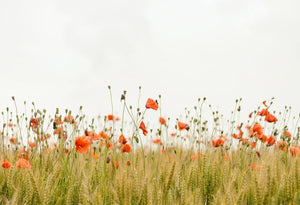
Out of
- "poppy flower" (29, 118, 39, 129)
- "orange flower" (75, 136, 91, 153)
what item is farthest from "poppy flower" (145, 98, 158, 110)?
"poppy flower" (29, 118, 39, 129)

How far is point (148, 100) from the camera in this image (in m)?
2.57

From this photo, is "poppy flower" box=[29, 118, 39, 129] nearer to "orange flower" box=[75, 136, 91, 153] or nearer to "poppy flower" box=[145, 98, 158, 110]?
"orange flower" box=[75, 136, 91, 153]

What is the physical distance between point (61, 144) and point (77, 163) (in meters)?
0.24

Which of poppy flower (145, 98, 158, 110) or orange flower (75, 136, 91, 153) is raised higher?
poppy flower (145, 98, 158, 110)

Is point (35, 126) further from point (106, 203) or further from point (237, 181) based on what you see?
point (237, 181)

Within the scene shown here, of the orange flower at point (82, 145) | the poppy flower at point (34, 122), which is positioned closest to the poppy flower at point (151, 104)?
the orange flower at point (82, 145)

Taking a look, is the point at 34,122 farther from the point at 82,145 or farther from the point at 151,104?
the point at 151,104

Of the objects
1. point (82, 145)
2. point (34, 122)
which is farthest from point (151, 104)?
point (34, 122)

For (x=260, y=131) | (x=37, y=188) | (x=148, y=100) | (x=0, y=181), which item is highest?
(x=148, y=100)

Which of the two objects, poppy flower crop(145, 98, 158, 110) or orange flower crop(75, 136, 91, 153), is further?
poppy flower crop(145, 98, 158, 110)

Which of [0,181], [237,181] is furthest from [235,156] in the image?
[0,181]

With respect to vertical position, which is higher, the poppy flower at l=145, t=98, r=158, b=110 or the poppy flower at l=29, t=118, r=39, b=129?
the poppy flower at l=145, t=98, r=158, b=110

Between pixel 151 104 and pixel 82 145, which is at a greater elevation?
pixel 151 104

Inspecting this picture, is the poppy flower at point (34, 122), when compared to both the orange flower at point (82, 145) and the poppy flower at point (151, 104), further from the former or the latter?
the poppy flower at point (151, 104)
